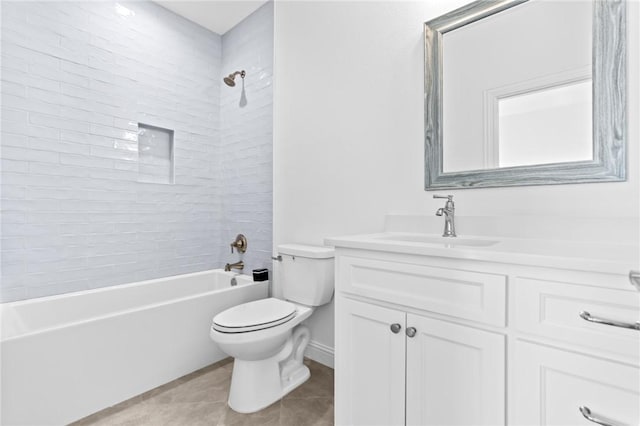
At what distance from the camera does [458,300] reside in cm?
98

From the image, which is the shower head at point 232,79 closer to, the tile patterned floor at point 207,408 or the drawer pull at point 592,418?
the tile patterned floor at point 207,408

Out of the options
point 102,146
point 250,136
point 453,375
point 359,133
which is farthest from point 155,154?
point 453,375

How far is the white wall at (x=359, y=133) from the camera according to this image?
49.0 inches

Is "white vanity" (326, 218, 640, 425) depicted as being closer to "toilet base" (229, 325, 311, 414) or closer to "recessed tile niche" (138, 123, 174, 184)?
"toilet base" (229, 325, 311, 414)

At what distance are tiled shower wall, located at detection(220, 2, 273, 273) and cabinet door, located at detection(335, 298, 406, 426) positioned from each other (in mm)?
1371

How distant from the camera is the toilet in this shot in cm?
158

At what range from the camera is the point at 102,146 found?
7.53ft

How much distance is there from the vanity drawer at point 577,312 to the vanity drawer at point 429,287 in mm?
57

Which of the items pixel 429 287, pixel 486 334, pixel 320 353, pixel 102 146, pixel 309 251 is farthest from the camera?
pixel 102 146

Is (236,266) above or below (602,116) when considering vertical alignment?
below

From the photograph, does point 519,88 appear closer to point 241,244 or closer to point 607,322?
point 607,322

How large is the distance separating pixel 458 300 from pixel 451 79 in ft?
3.46

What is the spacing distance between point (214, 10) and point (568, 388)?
319cm

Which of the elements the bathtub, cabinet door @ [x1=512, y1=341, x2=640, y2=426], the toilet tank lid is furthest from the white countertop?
the bathtub
